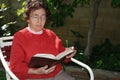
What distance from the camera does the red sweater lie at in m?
2.96

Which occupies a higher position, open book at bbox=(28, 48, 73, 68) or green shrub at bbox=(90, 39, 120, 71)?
open book at bbox=(28, 48, 73, 68)

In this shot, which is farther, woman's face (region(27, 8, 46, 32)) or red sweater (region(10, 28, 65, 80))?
woman's face (region(27, 8, 46, 32))

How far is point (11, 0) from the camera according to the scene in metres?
6.62

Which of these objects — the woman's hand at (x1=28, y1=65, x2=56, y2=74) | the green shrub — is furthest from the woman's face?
the green shrub

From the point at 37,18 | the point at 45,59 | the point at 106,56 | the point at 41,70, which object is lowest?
the point at 106,56

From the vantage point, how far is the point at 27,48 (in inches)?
120

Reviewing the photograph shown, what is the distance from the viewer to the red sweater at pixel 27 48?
2.96 metres

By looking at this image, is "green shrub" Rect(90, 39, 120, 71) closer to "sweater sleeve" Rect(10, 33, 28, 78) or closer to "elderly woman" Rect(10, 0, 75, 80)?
"elderly woman" Rect(10, 0, 75, 80)

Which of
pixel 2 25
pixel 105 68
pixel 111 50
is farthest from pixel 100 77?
pixel 2 25

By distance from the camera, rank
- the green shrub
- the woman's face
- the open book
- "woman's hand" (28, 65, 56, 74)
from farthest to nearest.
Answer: the green shrub < the woman's face < "woman's hand" (28, 65, 56, 74) < the open book

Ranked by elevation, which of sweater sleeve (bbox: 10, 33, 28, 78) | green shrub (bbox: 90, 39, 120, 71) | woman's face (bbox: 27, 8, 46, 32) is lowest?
green shrub (bbox: 90, 39, 120, 71)

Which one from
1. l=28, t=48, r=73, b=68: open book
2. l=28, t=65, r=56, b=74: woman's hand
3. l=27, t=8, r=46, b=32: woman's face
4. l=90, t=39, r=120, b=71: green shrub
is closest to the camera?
l=28, t=48, r=73, b=68: open book

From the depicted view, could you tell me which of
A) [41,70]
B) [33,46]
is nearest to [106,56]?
[33,46]

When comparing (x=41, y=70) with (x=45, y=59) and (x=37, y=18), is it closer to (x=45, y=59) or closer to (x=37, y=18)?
(x=45, y=59)
